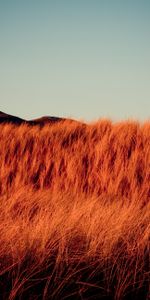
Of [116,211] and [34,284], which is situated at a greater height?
[116,211]

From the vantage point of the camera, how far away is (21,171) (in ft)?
20.0

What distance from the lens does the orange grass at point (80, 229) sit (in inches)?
95.3

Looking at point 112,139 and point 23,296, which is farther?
point 112,139

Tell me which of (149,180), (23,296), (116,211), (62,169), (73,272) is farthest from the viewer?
(62,169)

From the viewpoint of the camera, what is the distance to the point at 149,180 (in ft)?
17.6

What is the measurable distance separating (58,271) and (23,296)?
11.8 inches

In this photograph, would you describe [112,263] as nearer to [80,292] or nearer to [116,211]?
[80,292]

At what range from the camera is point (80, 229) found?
3061 millimetres

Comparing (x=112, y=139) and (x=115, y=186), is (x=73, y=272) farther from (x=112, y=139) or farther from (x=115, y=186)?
(x=112, y=139)

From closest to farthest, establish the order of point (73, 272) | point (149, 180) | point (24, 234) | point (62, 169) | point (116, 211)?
point (73, 272) < point (24, 234) < point (116, 211) < point (149, 180) < point (62, 169)

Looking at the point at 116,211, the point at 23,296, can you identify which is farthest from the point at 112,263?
the point at 116,211

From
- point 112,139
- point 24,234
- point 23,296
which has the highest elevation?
point 112,139

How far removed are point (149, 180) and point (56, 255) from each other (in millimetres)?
2862

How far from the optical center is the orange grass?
7.95 ft
